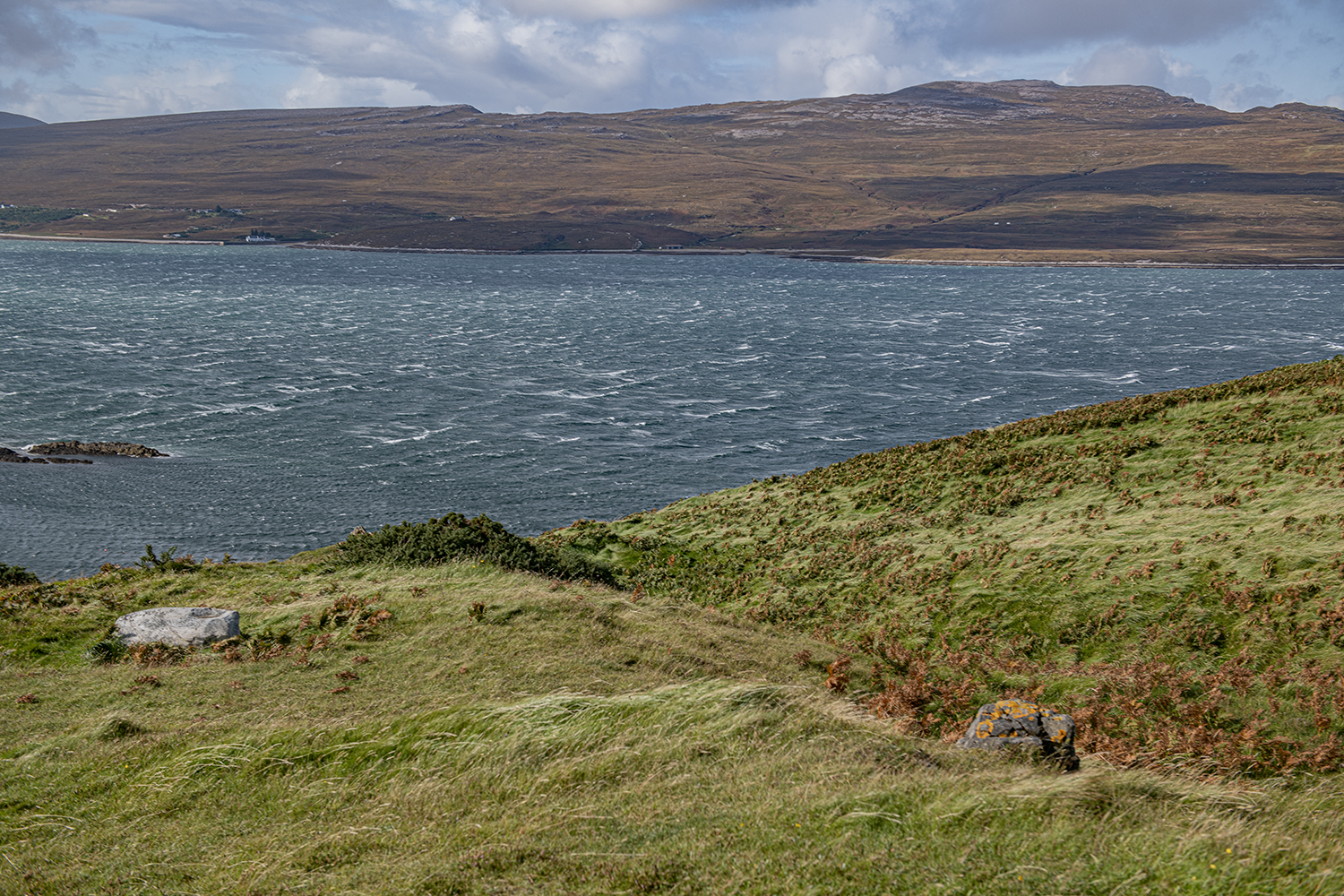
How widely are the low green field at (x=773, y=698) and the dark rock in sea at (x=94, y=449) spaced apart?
37.3 meters

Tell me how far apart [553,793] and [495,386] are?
254 ft

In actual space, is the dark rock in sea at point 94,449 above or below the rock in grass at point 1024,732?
below

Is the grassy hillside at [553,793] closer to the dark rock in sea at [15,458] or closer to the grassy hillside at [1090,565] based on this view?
the grassy hillside at [1090,565]

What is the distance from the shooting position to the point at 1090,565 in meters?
22.0

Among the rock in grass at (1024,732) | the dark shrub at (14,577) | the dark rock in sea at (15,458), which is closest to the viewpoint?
the rock in grass at (1024,732)

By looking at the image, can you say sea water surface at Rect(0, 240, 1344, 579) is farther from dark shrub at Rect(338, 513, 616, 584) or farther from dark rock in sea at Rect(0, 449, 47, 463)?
dark shrub at Rect(338, 513, 616, 584)

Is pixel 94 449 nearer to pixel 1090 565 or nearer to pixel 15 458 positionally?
pixel 15 458

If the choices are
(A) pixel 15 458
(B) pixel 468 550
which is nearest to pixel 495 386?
(A) pixel 15 458

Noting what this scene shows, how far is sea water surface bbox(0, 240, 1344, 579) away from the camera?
52.9 meters

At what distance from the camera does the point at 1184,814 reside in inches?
434

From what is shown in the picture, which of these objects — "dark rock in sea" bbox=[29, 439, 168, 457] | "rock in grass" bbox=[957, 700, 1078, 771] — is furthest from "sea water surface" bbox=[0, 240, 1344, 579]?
"rock in grass" bbox=[957, 700, 1078, 771]

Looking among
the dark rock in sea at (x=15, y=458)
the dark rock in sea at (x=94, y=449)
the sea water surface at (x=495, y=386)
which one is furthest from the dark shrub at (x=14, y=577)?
the dark rock in sea at (x=94, y=449)

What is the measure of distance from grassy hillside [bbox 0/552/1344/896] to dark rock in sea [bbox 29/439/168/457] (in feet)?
156

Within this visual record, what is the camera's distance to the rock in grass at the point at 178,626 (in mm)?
20188
